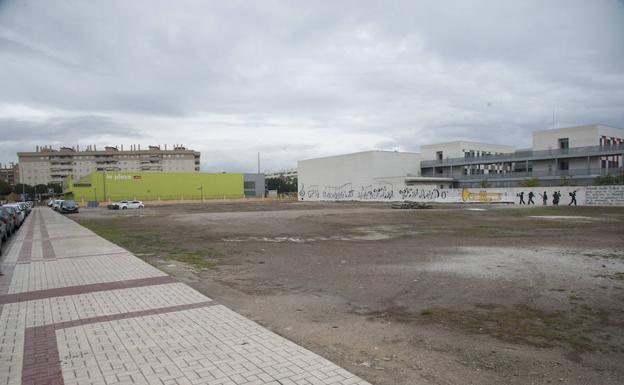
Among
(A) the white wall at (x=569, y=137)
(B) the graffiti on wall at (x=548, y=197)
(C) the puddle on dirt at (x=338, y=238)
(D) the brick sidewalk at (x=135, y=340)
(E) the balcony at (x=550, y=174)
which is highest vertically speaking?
(A) the white wall at (x=569, y=137)

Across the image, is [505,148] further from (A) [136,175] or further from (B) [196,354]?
(B) [196,354]

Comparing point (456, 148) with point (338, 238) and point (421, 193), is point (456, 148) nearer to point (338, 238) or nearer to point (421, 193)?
point (421, 193)

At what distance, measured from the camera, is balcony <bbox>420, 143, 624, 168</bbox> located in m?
58.2

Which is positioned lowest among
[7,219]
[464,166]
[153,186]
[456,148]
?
[7,219]

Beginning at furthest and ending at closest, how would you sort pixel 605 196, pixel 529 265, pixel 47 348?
1. pixel 605 196
2. pixel 529 265
3. pixel 47 348

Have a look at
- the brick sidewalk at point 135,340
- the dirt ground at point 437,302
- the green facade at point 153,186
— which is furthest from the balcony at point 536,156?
the brick sidewalk at point 135,340

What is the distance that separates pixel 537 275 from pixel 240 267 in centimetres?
731

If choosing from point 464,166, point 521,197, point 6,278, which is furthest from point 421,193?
point 6,278

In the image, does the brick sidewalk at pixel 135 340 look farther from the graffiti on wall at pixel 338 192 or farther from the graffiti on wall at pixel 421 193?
the graffiti on wall at pixel 338 192

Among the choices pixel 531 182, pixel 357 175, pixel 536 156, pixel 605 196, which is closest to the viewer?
pixel 605 196

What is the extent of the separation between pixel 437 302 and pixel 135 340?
4.93 metres

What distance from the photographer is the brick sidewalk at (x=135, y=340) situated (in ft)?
13.9

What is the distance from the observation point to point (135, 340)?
532 centimetres

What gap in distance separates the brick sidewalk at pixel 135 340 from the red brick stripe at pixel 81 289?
21mm
